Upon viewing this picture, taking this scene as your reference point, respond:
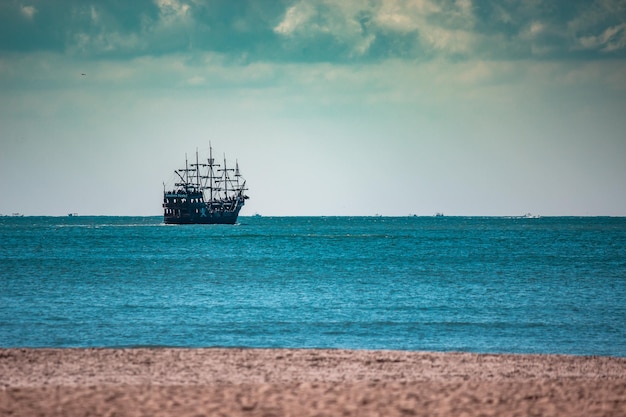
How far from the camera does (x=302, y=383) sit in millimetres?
16391

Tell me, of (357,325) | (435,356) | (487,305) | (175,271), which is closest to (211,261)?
(175,271)

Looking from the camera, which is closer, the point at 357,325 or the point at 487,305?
the point at 357,325

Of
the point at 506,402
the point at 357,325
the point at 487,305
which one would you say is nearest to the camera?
the point at 506,402

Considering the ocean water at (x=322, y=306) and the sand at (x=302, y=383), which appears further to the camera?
the ocean water at (x=322, y=306)

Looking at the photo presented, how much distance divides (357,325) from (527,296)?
16055 mm

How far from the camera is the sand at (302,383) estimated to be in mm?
14156

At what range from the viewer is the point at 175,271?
2584 inches

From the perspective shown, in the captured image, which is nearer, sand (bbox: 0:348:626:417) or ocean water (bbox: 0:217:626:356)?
sand (bbox: 0:348:626:417)

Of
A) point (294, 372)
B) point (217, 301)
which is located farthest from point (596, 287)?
point (294, 372)

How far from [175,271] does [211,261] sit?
14662 mm

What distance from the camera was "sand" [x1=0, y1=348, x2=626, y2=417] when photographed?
14.2m

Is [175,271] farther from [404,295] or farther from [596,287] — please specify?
[596,287]

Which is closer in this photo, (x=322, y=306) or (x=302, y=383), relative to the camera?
(x=302, y=383)

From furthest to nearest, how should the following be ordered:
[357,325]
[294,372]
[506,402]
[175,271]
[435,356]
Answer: [175,271] → [357,325] → [435,356] → [294,372] → [506,402]
